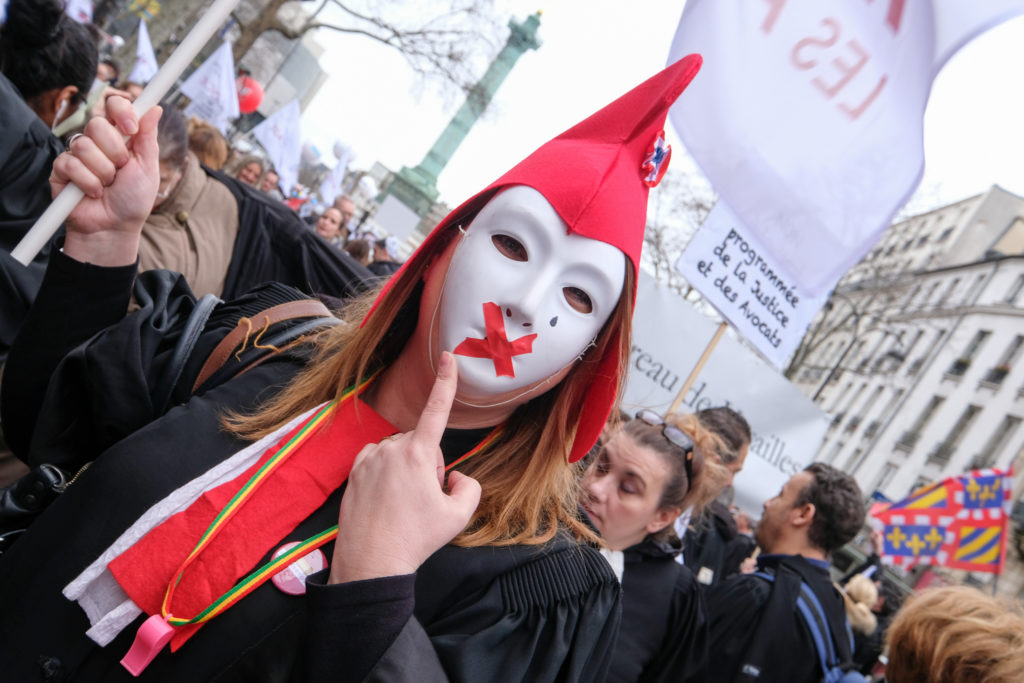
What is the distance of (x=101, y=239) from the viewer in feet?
4.66

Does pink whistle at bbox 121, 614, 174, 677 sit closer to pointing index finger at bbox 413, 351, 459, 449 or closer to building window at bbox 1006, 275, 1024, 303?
pointing index finger at bbox 413, 351, 459, 449

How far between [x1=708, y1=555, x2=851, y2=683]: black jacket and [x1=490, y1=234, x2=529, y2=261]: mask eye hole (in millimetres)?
2420

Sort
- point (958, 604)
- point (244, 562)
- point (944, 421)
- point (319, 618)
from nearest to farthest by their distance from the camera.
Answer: point (319, 618)
point (244, 562)
point (958, 604)
point (944, 421)

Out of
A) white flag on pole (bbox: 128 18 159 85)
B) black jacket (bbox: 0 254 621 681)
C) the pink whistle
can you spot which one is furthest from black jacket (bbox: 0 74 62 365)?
white flag on pole (bbox: 128 18 159 85)

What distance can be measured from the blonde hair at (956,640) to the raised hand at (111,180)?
231 cm

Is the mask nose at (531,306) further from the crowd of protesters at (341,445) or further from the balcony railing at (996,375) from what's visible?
the balcony railing at (996,375)

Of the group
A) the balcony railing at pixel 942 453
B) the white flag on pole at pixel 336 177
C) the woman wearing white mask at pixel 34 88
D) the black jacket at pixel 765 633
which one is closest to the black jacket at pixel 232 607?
the woman wearing white mask at pixel 34 88

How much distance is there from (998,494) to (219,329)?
296 inches

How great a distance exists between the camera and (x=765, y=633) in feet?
9.95

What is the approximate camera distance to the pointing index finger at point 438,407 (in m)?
1.12

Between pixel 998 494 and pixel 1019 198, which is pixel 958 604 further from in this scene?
pixel 1019 198

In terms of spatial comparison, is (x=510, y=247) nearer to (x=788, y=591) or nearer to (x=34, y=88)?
(x=34, y=88)

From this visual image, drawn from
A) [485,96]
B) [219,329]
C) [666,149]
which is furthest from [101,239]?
[485,96]

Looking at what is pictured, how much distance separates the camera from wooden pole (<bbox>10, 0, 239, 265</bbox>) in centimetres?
119
